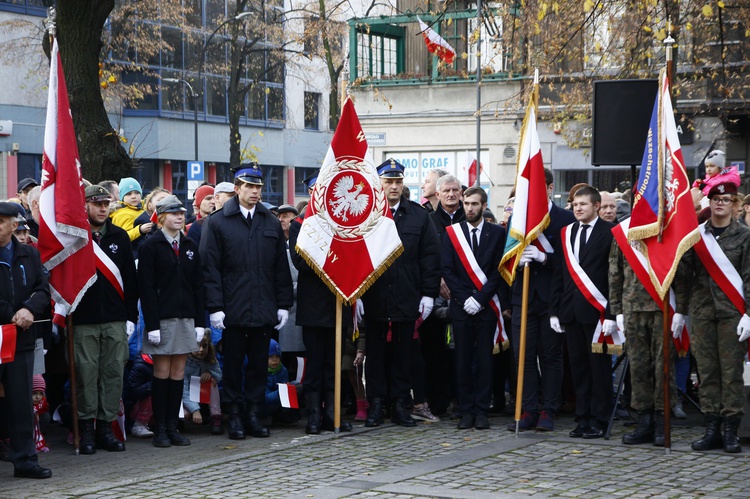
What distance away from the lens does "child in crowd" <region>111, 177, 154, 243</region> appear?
1116 cm

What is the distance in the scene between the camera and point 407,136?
33812 mm

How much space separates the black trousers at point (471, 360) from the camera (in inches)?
414

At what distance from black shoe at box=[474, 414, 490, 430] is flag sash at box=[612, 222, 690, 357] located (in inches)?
70.3

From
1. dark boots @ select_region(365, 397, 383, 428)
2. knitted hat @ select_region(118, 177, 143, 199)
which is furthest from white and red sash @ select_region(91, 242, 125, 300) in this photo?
knitted hat @ select_region(118, 177, 143, 199)

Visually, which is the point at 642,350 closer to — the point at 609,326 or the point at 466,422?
the point at 609,326

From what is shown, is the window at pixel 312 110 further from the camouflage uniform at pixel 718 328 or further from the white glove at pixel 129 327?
the camouflage uniform at pixel 718 328

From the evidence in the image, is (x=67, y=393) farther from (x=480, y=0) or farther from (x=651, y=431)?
(x=480, y=0)

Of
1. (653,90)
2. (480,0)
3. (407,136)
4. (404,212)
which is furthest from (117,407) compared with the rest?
(407,136)

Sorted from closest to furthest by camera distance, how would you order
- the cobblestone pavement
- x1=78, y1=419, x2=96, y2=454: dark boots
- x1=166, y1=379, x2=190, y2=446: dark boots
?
the cobblestone pavement, x1=78, y1=419, x2=96, y2=454: dark boots, x1=166, y1=379, x2=190, y2=446: dark boots

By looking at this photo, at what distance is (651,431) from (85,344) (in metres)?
4.63

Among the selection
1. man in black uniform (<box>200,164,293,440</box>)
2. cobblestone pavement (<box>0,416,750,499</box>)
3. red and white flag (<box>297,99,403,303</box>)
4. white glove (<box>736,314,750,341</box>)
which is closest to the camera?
cobblestone pavement (<box>0,416,750,499</box>)

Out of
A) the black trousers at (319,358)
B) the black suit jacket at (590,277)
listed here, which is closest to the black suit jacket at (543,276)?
the black suit jacket at (590,277)

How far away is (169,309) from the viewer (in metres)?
9.63

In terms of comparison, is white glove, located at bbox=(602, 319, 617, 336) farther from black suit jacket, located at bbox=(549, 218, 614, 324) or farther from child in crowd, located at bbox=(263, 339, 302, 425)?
child in crowd, located at bbox=(263, 339, 302, 425)
